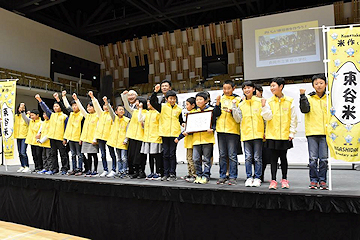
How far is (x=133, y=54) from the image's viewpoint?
16.3 m

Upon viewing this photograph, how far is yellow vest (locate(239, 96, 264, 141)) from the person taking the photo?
3334 mm

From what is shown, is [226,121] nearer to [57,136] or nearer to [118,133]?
[118,133]

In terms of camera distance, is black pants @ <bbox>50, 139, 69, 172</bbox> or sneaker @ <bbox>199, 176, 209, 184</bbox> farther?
black pants @ <bbox>50, 139, 69, 172</bbox>

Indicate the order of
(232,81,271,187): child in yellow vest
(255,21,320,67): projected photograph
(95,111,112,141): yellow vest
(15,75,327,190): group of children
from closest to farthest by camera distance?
(15,75,327,190): group of children → (232,81,271,187): child in yellow vest → (95,111,112,141): yellow vest → (255,21,320,67): projected photograph

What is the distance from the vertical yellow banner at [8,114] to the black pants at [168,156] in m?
3.20

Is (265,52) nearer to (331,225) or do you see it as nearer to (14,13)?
(331,225)

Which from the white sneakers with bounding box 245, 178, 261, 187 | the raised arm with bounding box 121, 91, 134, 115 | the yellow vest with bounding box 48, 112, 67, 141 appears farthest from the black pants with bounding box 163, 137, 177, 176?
the yellow vest with bounding box 48, 112, 67, 141

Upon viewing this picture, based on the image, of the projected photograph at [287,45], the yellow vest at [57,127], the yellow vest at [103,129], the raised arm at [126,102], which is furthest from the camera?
the projected photograph at [287,45]

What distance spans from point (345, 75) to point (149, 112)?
247cm

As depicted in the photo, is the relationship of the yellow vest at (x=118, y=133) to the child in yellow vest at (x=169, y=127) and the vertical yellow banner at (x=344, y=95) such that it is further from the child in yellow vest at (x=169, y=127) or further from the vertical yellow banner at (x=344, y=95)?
the vertical yellow banner at (x=344, y=95)

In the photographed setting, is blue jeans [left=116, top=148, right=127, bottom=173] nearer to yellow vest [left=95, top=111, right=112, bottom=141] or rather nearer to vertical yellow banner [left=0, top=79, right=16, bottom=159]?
yellow vest [left=95, top=111, right=112, bottom=141]

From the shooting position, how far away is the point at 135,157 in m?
4.23

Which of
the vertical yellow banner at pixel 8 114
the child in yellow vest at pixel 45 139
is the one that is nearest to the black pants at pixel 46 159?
the child in yellow vest at pixel 45 139

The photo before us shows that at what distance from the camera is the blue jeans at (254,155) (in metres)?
3.33
